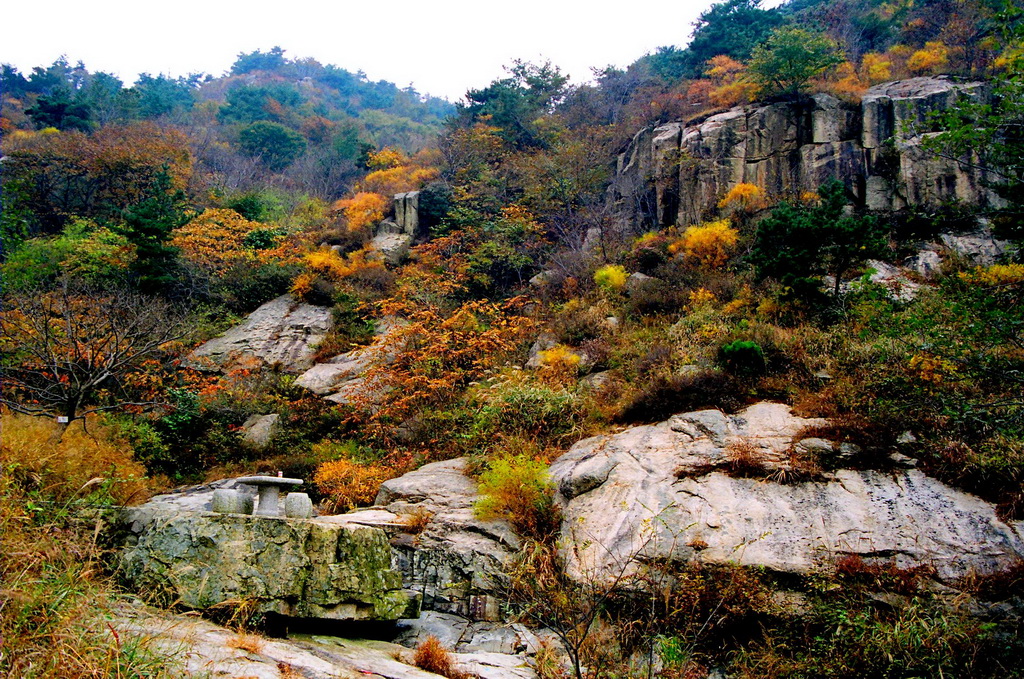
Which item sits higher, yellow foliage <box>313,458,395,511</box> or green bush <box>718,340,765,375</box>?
green bush <box>718,340,765,375</box>

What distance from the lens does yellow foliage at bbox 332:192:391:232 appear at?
2164cm

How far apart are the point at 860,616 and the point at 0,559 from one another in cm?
778

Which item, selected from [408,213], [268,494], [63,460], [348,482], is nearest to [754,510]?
[268,494]

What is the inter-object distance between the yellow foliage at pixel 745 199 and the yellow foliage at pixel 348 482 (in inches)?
496

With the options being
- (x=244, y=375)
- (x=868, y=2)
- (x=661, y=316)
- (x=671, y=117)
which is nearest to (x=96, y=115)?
(x=244, y=375)

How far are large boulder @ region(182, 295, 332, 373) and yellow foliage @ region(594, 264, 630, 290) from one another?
844 centimetres

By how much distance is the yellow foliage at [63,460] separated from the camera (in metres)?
6.46

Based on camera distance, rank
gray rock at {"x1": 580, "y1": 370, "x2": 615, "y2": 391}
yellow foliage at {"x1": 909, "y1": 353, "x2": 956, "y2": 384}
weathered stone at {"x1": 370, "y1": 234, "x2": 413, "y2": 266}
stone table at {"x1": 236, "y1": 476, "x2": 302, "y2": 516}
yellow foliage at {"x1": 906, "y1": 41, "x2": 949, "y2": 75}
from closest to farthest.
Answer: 1. stone table at {"x1": 236, "y1": 476, "x2": 302, "y2": 516}
2. yellow foliage at {"x1": 909, "y1": 353, "x2": 956, "y2": 384}
3. gray rock at {"x1": 580, "y1": 370, "x2": 615, "y2": 391}
4. yellow foliage at {"x1": 906, "y1": 41, "x2": 949, "y2": 75}
5. weathered stone at {"x1": 370, "y1": 234, "x2": 413, "y2": 266}

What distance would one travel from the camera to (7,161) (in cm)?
2288

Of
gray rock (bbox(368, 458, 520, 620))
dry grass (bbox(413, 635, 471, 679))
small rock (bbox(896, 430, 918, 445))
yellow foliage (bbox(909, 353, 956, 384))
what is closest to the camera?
dry grass (bbox(413, 635, 471, 679))

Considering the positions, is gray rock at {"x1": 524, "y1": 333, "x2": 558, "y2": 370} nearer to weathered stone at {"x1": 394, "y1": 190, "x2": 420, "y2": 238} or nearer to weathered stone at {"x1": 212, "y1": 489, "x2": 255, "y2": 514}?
weathered stone at {"x1": 212, "y1": 489, "x2": 255, "y2": 514}

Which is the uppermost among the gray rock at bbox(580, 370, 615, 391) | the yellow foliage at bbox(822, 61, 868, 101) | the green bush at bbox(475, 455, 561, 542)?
the yellow foliage at bbox(822, 61, 868, 101)

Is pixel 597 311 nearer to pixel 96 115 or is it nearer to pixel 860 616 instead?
pixel 860 616

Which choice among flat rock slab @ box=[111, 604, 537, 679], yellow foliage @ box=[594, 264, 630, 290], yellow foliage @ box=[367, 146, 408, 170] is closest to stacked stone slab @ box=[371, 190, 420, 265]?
yellow foliage @ box=[367, 146, 408, 170]
